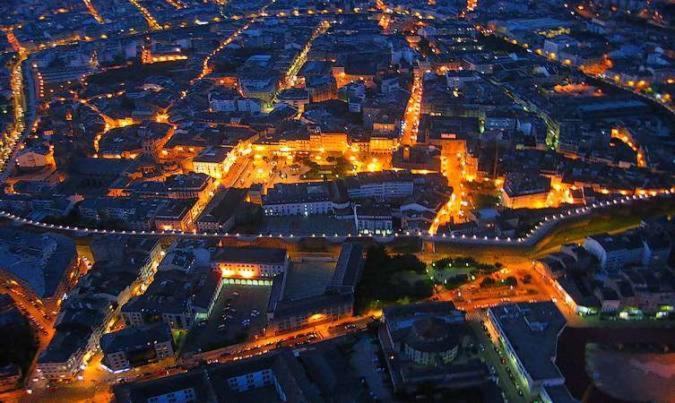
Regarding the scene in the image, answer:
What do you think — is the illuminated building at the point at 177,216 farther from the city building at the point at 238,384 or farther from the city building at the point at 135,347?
the city building at the point at 238,384

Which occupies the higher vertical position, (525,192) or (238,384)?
(525,192)

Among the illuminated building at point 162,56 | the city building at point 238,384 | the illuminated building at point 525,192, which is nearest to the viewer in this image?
the city building at point 238,384

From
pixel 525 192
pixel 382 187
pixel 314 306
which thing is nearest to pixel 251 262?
pixel 314 306

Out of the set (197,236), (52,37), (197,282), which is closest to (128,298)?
(197,282)

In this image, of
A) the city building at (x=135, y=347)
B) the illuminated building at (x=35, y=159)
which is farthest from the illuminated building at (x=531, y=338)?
the illuminated building at (x=35, y=159)

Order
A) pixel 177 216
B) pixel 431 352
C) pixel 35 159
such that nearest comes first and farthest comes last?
pixel 431 352 < pixel 177 216 < pixel 35 159

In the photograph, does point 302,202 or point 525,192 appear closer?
point 525,192

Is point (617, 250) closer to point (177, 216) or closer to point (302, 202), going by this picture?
point (302, 202)

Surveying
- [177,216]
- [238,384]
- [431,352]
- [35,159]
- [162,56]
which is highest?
[431,352]

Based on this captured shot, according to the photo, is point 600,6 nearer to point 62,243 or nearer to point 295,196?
point 295,196

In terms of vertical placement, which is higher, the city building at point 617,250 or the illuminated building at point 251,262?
the city building at point 617,250

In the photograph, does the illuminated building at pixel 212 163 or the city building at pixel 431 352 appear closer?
the city building at pixel 431 352
